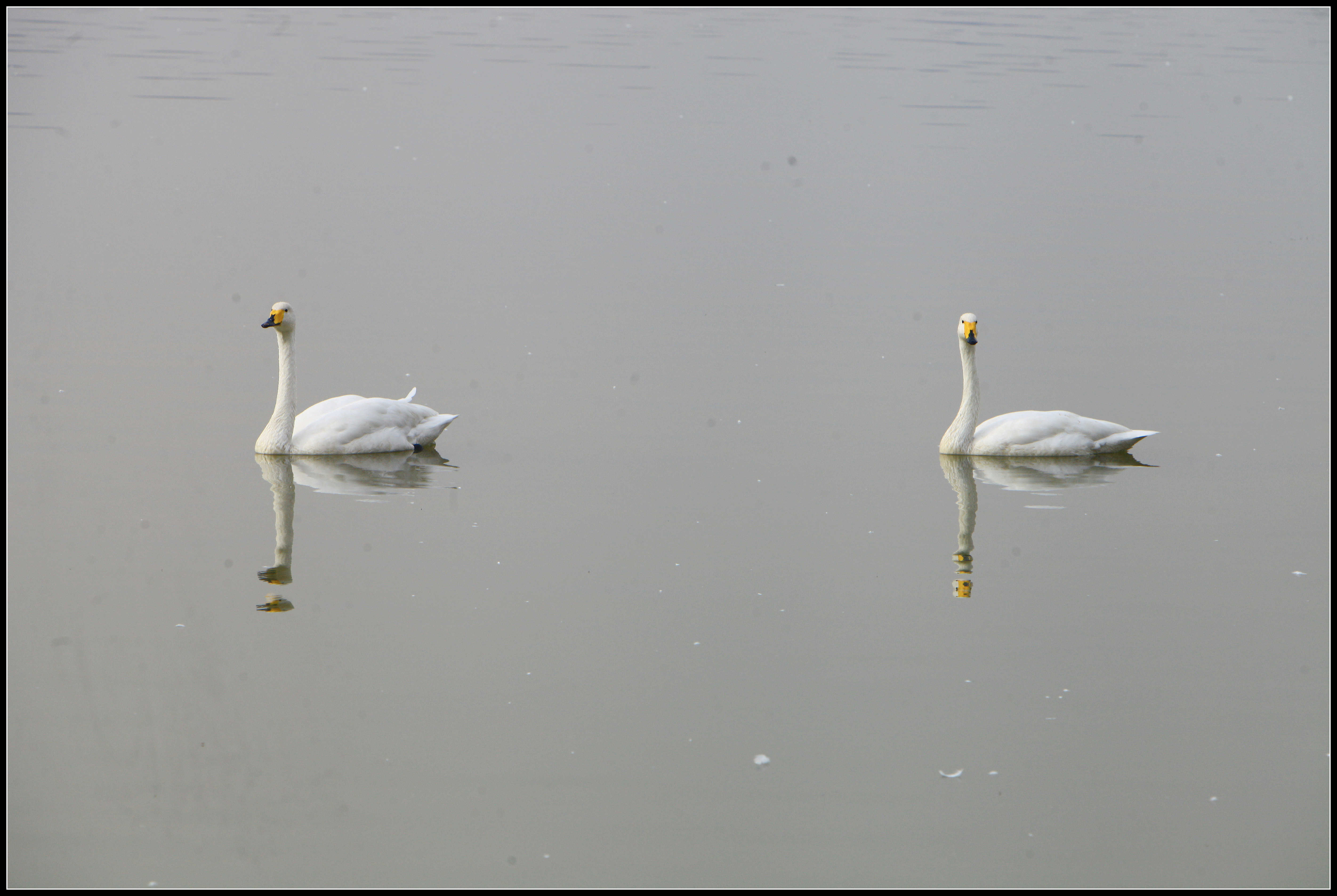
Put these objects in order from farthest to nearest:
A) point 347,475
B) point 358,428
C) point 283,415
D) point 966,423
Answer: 1. point 966,423
2. point 358,428
3. point 283,415
4. point 347,475

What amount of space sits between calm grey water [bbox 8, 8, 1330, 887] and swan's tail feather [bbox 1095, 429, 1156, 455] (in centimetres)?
30

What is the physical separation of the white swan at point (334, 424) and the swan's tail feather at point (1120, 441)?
4.70m

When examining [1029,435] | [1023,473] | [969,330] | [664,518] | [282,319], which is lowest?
[664,518]

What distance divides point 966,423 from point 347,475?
4.37 meters

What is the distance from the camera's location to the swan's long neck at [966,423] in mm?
10984

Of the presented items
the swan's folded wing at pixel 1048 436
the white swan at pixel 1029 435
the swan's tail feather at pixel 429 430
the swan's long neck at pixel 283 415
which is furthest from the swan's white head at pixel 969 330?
the swan's long neck at pixel 283 415

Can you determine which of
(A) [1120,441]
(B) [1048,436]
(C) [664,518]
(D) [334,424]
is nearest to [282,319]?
(D) [334,424]

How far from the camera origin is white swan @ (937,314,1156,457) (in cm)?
1095

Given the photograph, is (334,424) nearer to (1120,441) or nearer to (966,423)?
(966,423)

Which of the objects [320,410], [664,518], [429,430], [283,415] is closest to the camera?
[664,518]

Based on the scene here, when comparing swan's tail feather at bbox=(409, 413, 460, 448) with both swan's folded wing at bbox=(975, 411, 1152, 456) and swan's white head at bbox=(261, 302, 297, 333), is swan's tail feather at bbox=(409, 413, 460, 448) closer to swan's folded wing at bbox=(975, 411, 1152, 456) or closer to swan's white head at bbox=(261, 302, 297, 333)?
swan's white head at bbox=(261, 302, 297, 333)

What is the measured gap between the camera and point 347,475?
33.9 feet

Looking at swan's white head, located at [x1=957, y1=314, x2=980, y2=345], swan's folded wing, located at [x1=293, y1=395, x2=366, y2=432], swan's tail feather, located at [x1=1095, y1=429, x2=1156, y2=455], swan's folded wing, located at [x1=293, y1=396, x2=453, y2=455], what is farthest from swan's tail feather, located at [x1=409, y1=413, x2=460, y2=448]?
swan's tail feather, located at [x1=1095, y1=429, x2=1156, y2=455]

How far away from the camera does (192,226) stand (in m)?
17.5
